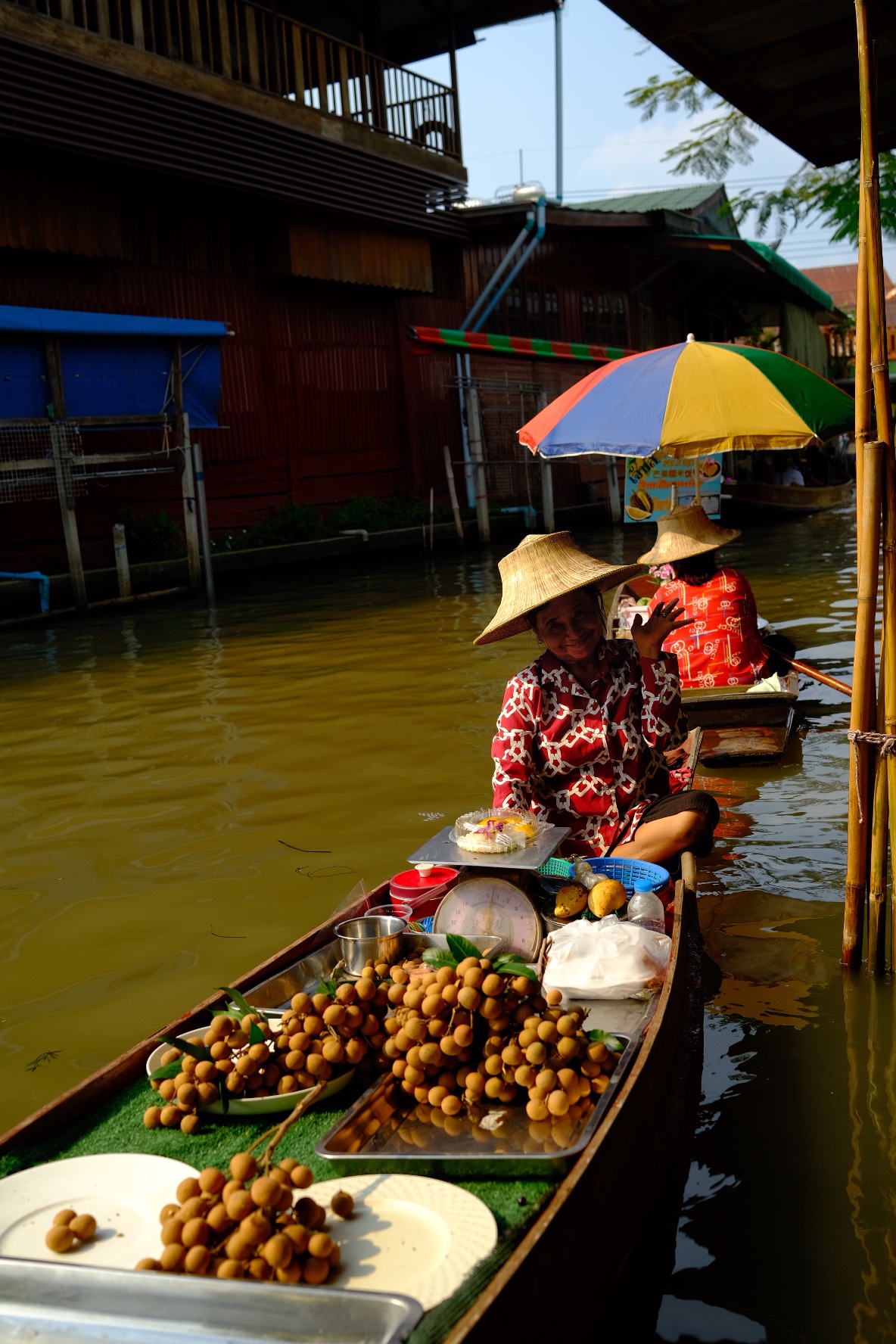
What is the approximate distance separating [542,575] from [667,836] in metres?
0.96

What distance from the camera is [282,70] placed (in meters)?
16.4

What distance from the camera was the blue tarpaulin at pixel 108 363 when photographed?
39.3ft

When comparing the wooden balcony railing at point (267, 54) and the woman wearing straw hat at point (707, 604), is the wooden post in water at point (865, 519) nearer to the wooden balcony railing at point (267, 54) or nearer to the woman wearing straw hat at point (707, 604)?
the woman wearing straw hat at point (707, 604)

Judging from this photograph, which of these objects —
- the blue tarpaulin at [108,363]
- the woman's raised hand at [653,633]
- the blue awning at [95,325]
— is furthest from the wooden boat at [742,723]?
the blue tarpaulin at [108,363]

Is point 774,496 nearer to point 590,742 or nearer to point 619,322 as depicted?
point 619,322

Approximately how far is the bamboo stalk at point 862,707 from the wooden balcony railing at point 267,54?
461 inches

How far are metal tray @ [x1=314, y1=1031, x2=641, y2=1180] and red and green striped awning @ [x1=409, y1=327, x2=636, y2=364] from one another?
14.4 metres

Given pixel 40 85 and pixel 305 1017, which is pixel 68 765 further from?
pixel 40 85

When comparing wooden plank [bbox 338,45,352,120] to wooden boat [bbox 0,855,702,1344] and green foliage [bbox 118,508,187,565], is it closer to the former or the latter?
green foliage [bbox 118,508,187,565]

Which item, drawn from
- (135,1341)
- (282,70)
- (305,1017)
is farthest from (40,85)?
(135,1341)

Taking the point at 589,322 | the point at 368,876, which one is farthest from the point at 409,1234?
the point at 589,322

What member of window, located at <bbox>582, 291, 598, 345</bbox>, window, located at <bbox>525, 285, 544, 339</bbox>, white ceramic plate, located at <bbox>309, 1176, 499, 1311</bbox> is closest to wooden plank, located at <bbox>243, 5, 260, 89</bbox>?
window, located at <bbox>525, 285, 544, 339</bbox>

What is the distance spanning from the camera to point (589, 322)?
24328mm

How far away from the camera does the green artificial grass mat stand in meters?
2.23
